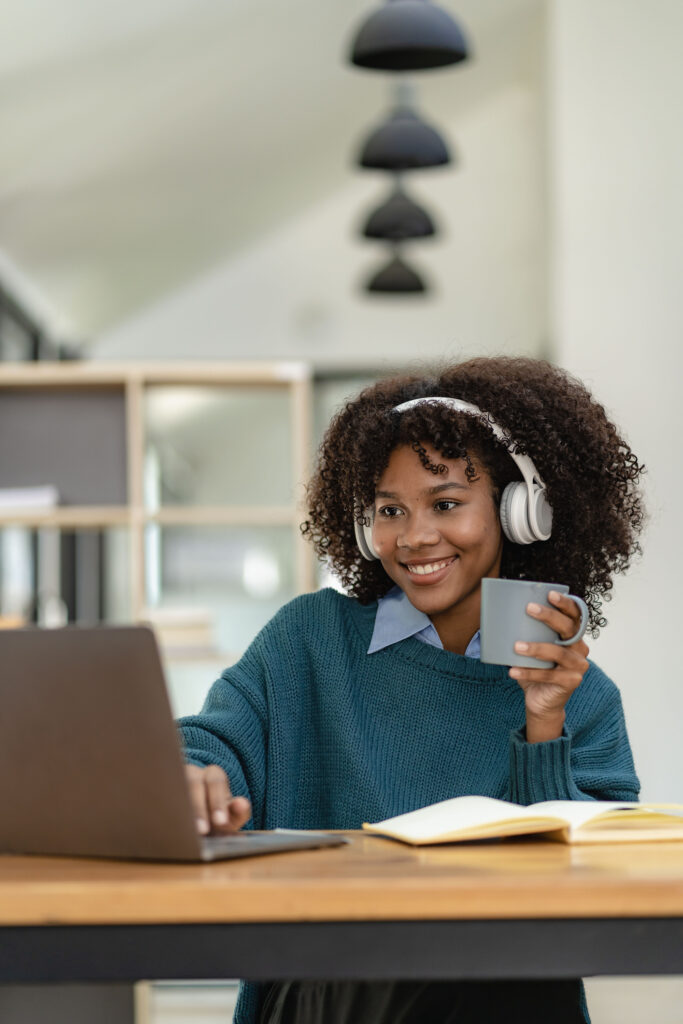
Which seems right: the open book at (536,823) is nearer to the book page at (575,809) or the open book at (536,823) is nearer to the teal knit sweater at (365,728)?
the book page at (575,809)

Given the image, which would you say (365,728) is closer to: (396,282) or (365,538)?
(365,538)

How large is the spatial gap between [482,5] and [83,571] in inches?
152

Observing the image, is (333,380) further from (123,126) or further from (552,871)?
(552,871)

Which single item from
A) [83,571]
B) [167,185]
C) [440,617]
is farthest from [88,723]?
[83,571]

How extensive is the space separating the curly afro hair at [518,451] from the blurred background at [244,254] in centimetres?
23

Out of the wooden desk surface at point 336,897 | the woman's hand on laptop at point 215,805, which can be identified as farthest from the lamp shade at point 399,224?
the wooden desk surface at point 336,897

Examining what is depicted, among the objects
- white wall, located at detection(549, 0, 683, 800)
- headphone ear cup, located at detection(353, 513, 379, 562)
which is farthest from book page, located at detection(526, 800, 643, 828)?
white wall, located at detection(549, 0, 683, 800)

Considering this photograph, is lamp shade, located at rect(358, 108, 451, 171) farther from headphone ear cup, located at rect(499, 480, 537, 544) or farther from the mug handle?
the mug handle

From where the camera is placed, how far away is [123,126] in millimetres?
5176

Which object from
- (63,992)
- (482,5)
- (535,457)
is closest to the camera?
(63,992)

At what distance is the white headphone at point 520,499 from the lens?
158 centimetres

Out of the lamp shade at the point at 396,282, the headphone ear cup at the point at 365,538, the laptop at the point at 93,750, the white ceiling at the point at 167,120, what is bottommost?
the laptop at the point at 93,750

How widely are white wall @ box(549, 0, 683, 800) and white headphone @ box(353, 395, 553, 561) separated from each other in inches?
109

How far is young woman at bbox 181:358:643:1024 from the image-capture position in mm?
1511
